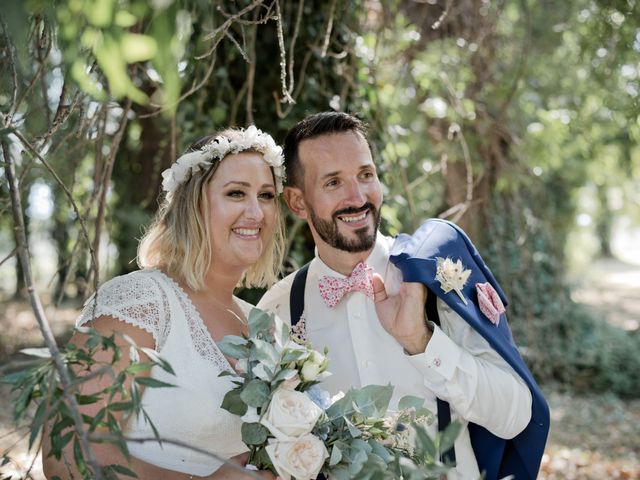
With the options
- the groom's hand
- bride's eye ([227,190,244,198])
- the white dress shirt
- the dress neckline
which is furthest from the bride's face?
the groom's hand

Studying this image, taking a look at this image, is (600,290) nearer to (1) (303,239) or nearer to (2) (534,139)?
(2) (534,139)

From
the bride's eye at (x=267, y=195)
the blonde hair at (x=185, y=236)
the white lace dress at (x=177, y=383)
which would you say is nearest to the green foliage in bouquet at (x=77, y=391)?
the white lace dress at (x=177, y=383)

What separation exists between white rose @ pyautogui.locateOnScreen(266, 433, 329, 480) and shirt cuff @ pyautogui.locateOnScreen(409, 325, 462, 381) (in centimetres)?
60

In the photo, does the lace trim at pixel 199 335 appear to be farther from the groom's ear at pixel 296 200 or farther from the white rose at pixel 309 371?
the groom's ear at pixel 296 200

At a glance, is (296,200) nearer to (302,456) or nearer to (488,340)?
(488,340)

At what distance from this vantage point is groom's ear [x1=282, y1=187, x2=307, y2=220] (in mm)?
2793

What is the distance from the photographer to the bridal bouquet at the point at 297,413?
1790mm

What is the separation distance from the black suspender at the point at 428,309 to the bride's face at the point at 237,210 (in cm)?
34

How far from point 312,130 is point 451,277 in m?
0.83

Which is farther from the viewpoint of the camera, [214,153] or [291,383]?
[214,153]

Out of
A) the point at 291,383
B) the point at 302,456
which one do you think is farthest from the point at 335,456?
the point at 291,383

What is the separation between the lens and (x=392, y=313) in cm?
244

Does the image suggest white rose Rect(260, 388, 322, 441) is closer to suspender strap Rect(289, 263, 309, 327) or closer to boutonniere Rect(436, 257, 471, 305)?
boutonniere Rect(436, 257, 471, 305)

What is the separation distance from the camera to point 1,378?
146 centimetres
